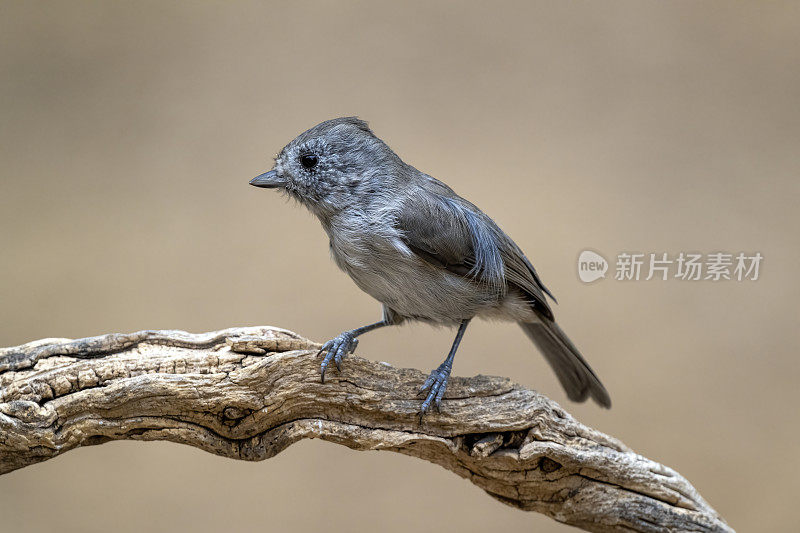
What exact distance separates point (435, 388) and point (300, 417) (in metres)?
0.55

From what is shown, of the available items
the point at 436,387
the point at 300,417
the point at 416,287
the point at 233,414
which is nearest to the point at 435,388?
the point at 436,387

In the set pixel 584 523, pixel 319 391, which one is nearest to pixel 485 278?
pixel 319 391

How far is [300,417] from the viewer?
2740mm

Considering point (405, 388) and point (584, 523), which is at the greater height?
point (405, 388)

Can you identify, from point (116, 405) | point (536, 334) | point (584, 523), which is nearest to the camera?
point (116, 405)

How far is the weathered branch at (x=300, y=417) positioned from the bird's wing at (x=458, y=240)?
45 cm

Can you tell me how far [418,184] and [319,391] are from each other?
95 cm

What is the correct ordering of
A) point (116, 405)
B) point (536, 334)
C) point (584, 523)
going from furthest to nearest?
point (536, 334) < point (584, 523) < point (116, 405)

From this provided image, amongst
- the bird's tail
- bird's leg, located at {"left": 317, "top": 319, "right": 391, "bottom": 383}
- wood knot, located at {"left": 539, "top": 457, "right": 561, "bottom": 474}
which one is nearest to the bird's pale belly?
bird's leg, located at {"left": 317, "top": 319, "right": 391, "bottom": 383}

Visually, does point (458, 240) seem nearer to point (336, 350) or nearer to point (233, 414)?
point (336, 350)

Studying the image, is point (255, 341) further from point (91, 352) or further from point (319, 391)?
point (91, 352)

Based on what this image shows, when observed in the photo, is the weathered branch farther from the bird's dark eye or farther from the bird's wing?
the bird's dark eye

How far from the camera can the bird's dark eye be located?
9.09 ft

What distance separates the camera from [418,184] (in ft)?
9.65
